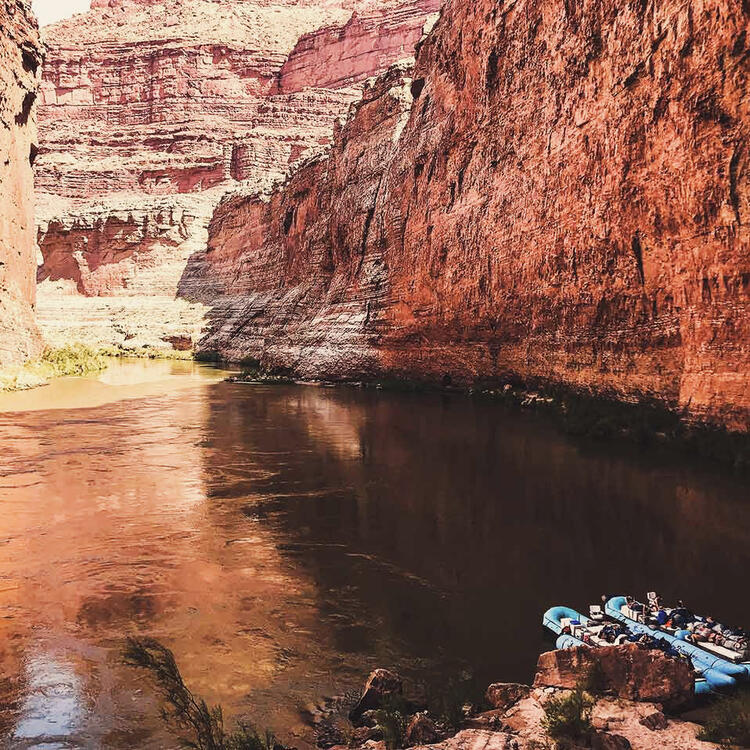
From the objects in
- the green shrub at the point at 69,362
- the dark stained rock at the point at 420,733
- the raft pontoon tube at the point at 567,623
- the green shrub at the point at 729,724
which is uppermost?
the green shrub at the point at 729,724

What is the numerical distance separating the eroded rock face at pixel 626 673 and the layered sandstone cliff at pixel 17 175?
26.6 metres

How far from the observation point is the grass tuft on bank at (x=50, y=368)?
25.5 m

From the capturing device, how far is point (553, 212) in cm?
1978

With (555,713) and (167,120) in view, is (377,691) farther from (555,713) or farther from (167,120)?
(167,120)

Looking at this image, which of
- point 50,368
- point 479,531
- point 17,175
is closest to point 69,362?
point 50,368

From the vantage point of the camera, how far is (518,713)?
173 inches

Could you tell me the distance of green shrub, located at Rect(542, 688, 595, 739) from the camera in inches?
155

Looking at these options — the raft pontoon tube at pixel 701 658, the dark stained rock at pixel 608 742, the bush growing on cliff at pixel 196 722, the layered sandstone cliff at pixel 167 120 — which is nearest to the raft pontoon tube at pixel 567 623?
the raft pontoon tube at pixel 701 658

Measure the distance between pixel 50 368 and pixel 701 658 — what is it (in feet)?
103

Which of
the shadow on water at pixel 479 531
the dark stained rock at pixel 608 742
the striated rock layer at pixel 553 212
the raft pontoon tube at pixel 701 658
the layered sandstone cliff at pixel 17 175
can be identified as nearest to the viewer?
the dark stained rock at pixel 608 742

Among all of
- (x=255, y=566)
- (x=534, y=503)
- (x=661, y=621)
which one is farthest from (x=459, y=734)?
(x=534, y=503)

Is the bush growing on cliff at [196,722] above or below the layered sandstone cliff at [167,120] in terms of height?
below

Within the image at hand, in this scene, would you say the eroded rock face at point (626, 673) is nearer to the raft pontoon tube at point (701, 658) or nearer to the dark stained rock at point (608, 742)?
the raft pontoon tube at point (701, 658)

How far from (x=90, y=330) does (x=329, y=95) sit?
59225 millimetres
